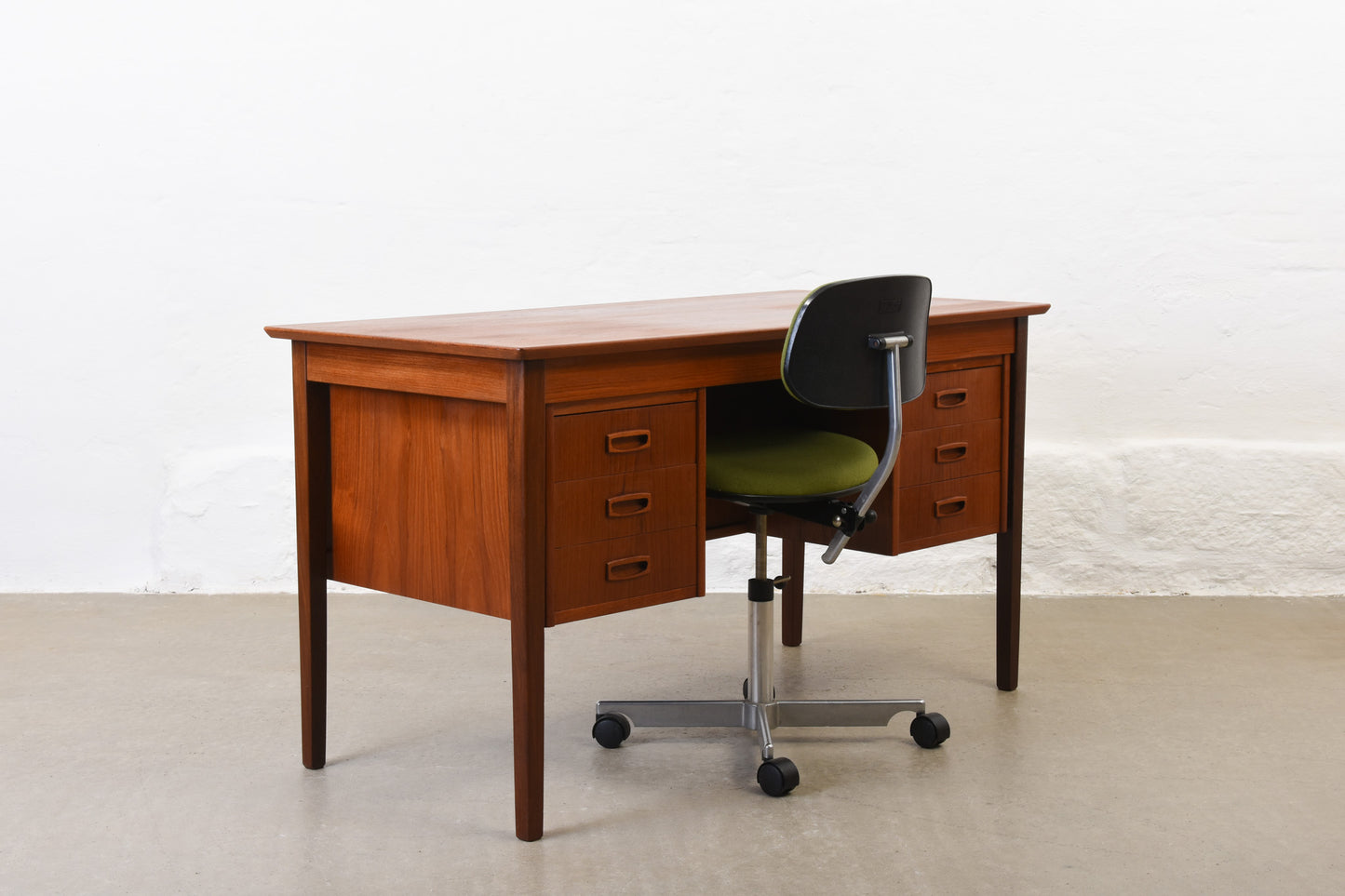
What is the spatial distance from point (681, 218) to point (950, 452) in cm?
155

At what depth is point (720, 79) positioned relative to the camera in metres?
4.45

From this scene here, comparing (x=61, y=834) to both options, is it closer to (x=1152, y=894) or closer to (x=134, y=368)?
(x=1152, y=894)

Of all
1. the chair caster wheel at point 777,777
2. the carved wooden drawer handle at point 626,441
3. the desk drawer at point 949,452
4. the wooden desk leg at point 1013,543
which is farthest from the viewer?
the wooden desk leg at point 1013,543

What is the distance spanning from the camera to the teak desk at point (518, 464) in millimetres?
2439

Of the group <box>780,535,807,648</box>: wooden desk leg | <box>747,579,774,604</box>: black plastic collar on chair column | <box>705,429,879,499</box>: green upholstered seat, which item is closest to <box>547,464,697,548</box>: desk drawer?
<box>705,429,879,499</box>: green upholstered seat

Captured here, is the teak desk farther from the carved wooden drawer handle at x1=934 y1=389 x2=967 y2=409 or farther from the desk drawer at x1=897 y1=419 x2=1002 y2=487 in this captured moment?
the carved wooden drawer handle at x1=934 y1=389 x2=967 y2=409

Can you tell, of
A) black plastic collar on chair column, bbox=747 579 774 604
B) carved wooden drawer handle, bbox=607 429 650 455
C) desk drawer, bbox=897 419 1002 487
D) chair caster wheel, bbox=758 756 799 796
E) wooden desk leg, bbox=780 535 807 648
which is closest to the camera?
carved wooden drawer handle, bbox=607 429 650 455

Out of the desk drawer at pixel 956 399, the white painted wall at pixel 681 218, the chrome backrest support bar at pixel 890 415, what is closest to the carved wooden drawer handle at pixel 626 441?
the chrome backrest support bar at pixel 890 415

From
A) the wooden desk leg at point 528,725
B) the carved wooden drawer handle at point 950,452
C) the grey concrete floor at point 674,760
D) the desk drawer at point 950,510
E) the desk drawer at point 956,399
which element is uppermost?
the desk drawer at point 956,399

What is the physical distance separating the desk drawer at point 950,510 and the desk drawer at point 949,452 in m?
0.02

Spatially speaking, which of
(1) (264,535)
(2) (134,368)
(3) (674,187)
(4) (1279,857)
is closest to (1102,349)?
(3) (674,187)

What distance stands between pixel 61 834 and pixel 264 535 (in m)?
1.97

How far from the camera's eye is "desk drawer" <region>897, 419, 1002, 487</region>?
124 inches

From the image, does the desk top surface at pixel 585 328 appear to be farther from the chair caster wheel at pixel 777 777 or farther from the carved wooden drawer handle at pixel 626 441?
the chair caster wheel at pixel 777 777
